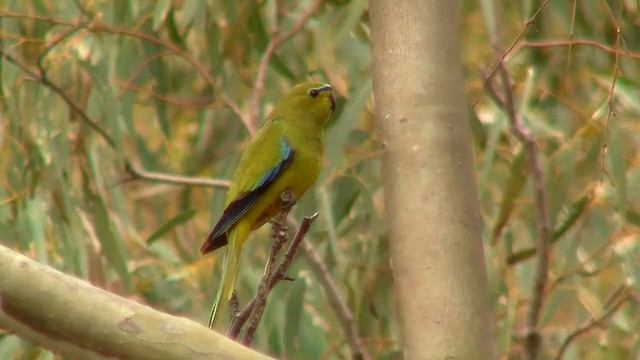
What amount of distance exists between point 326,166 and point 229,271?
0.64 metres

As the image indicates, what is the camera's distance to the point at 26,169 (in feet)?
10.0

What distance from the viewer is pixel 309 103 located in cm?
270

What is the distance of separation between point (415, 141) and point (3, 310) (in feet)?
2.33

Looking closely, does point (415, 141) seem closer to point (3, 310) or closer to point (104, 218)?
point (3, 310)

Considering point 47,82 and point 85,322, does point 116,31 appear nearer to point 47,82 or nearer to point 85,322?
point 47,82

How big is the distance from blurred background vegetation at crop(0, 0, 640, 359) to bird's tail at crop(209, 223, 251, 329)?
1.39ft

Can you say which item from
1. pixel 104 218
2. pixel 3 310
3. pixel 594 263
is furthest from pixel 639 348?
pixel 3 310

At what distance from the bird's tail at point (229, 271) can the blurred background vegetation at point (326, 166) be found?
423mm

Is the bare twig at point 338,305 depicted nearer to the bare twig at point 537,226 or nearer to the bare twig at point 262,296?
the bare twig at point 537,226

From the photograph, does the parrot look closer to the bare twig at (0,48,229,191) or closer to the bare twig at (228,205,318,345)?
the bare twig at (0,48,229,191)


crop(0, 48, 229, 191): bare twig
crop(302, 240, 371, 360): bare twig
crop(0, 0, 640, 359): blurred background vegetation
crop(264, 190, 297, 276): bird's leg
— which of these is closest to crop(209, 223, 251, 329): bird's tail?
crop(264, 190, 297, 276): bird's leg

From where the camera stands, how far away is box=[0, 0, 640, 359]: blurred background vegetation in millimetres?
2879

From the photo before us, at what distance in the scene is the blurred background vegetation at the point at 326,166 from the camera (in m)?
2.88

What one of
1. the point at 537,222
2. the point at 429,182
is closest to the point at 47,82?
the point at 537,222
